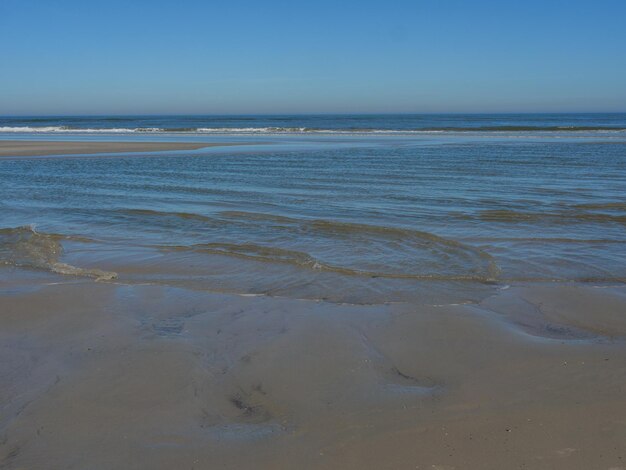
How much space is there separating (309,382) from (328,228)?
226 inches

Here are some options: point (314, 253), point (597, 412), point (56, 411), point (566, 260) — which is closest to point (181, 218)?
point (314, 253)

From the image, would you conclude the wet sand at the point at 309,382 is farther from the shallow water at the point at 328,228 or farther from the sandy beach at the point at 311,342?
the shallow water at the point at 328,228

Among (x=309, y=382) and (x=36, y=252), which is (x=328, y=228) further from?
(x=309, y=382)

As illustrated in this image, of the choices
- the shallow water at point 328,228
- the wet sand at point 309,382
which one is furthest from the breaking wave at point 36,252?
the wet sand at point 309,382

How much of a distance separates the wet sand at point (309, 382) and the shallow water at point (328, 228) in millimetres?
898

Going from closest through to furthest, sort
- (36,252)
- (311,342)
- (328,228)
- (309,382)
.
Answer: (309,382) → (311,342) → (36,252) → (328,228)

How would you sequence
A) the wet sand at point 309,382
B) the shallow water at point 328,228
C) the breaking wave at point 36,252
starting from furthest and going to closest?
the breaking wave at point 36,252
the shallow water at point 328,228
the wet sand at point 309,382

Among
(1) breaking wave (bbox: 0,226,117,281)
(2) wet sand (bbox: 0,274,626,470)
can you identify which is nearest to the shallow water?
(1) breaking wave (bbox: 0,226,117,281)

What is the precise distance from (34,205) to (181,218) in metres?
3.84

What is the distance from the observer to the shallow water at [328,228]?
715 cm

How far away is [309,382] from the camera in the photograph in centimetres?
428

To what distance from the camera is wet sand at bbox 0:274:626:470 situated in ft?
11.0

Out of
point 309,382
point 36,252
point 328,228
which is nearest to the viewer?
point 309,382

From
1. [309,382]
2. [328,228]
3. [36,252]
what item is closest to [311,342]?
[309,382]
